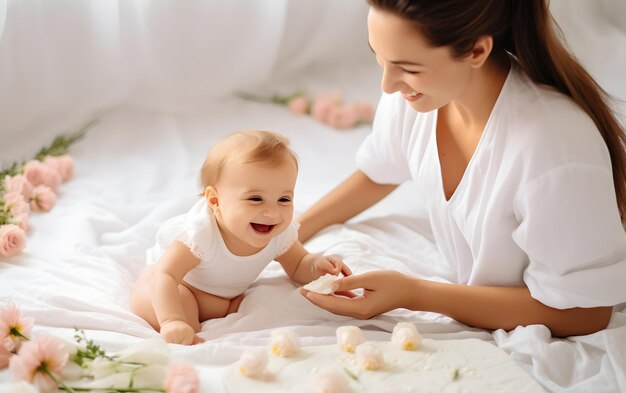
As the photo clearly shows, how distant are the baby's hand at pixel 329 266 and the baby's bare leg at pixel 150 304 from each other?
27 cm

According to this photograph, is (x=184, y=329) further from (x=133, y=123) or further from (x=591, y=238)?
(x=133, y=123)

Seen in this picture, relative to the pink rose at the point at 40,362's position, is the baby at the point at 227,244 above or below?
above

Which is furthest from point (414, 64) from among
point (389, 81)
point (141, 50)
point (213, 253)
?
point (141, 50)

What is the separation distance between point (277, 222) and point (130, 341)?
1.16 ft

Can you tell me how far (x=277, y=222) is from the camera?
5.34 feet

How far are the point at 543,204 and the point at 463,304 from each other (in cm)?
28

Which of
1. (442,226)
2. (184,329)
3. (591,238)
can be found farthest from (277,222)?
(591,238)

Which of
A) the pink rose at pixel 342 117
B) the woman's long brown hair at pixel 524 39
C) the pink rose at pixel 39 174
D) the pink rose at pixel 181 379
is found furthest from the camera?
the pink rose at pixel 342 117

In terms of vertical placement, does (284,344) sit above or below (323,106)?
below

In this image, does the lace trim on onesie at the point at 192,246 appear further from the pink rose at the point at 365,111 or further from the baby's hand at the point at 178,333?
the pink rose at the point at 365,111

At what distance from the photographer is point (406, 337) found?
1548 mm

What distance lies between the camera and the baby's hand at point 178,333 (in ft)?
5.12

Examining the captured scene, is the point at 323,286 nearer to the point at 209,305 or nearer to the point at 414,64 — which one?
the point at 209,305

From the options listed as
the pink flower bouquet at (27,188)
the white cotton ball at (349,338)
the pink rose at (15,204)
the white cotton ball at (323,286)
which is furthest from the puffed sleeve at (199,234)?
the pink rose at (15,204)
